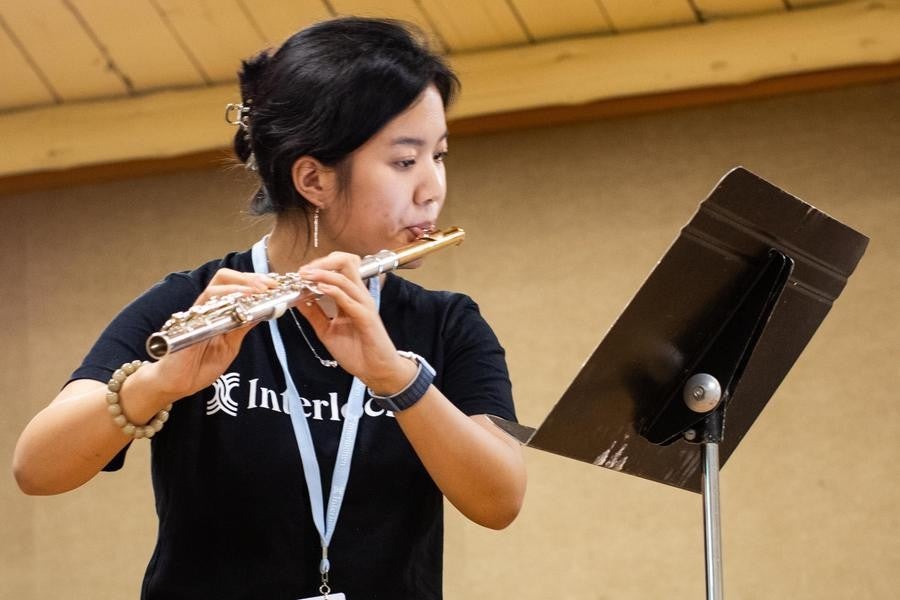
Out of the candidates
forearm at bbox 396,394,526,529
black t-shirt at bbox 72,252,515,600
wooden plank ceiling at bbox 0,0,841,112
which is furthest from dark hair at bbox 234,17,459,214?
wooden plank ceiling at bbox 0,0,841,112

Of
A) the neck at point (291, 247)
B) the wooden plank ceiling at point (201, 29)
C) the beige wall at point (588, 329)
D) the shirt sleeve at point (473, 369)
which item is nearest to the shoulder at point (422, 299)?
the shirt sleeve at point (473, 369)

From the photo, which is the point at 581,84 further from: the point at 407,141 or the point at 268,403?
the point at 268,403

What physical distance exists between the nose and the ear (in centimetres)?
13

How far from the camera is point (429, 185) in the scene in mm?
1877

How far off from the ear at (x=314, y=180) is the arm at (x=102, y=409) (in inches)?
9.8

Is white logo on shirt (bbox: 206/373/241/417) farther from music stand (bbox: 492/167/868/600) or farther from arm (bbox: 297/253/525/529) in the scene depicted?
music stand (bbox: 492/167/868/600)

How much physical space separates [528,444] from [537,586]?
1700 mm

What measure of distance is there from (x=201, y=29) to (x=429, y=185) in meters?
1.66

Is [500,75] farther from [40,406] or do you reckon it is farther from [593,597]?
[40,406]

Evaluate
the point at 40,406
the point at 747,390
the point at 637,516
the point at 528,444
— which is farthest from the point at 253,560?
the point at 40,406

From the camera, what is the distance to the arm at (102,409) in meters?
1.69

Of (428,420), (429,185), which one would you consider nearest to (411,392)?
(428,420)

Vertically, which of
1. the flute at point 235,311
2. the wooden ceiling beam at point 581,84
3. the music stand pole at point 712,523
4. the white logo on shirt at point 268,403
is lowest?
the music stand pole at point 712,523

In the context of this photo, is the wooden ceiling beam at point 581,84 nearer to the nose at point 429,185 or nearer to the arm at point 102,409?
the nose at point 429,185
